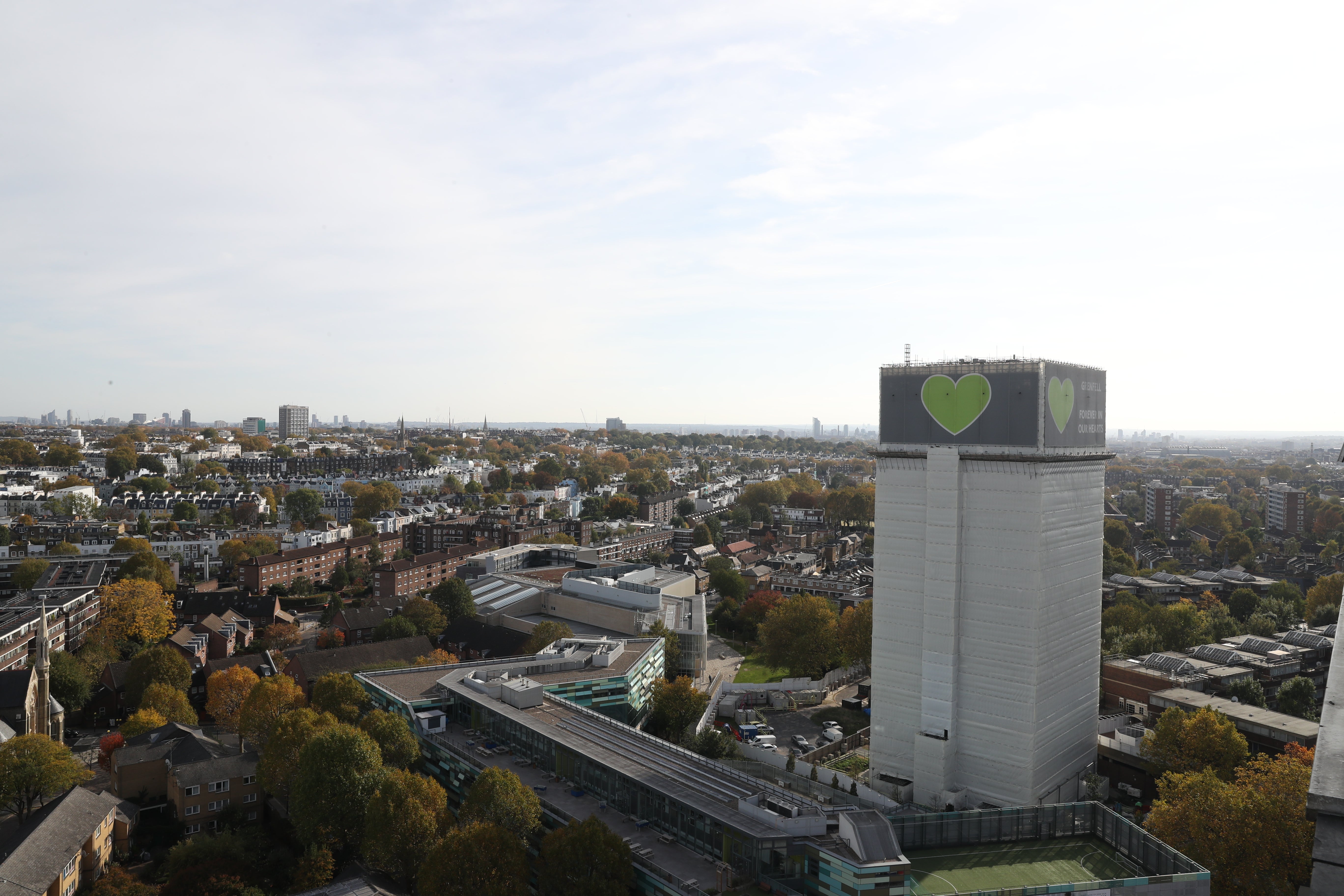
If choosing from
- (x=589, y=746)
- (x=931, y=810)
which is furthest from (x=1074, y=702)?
(x=589, y=746)

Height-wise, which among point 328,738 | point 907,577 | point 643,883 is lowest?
point 643,883

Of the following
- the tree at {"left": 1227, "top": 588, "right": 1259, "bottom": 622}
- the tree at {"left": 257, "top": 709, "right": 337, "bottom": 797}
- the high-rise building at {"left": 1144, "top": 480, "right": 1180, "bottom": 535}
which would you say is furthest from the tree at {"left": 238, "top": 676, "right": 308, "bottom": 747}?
the high-rise building at {"left": 1144, "top": 480, "right": 1180, "bottom": 535}

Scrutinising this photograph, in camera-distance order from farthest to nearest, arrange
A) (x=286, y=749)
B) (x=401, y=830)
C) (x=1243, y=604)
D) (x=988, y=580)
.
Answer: (x=1243, y=604) → (x=286, y=749) → (x=988, y=580) → (x=401, y=830)

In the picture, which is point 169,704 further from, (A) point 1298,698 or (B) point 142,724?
(A) point 1298,698

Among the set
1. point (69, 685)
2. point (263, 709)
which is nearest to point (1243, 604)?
point (263, 709)

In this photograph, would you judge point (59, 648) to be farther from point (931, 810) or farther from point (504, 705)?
point (931, 810)

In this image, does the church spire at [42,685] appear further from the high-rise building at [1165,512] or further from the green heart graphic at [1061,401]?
the high-rise building at [1165,512]
